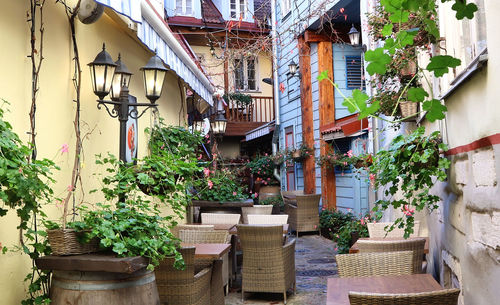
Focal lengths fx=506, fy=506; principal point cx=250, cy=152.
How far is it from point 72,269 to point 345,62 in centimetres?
1054

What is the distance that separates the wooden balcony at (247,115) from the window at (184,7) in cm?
365

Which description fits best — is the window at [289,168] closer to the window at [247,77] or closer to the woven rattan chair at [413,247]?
the window at [247,77]

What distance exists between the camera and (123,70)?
14.2ft

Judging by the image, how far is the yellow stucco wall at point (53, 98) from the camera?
9.79ft

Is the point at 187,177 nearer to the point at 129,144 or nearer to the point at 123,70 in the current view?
the point at 123,70

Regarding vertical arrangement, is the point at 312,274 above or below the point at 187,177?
below

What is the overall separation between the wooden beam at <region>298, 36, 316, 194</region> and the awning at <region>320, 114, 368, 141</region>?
0.76m

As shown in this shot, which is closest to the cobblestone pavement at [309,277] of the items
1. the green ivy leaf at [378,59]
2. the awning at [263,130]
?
the green ivy leaf at [378,59]

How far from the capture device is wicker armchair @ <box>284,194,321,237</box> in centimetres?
1109

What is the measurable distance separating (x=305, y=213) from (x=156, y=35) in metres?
7.00

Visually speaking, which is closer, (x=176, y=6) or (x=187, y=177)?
(x=187, y=177)

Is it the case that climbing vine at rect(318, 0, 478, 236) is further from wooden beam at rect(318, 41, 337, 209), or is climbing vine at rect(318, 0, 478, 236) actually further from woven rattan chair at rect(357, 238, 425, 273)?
wooden beam at rect(318, 41, 337, 209)

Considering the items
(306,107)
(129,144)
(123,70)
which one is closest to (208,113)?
(306,107)

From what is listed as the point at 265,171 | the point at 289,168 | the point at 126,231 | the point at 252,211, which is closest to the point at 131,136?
the point at 126,231
